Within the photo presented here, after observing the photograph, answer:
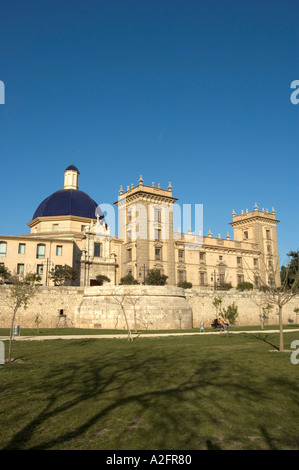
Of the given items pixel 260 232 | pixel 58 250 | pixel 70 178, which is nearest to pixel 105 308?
pixel 58 250

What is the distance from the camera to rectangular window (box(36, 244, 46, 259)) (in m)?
43.6

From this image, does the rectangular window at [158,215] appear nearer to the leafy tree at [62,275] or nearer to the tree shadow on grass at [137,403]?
the leafy tree at [62,275]

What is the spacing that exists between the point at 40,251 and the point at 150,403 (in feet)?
126

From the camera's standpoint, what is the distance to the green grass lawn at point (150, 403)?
18.6ft

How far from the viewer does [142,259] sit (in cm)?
4884

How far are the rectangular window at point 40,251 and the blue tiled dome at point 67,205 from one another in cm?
963

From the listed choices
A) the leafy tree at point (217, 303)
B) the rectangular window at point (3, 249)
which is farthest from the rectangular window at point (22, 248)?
the leafy tree at point (217, 303)

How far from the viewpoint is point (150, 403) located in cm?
760

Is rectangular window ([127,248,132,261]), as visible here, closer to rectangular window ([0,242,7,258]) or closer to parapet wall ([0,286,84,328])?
rectangular window ([0,242,7,258])

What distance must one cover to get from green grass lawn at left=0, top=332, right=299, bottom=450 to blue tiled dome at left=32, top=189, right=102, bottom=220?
135 feet
